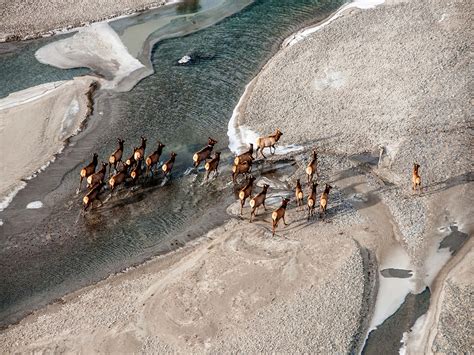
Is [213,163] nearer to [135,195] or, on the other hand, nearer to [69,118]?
[135,195]

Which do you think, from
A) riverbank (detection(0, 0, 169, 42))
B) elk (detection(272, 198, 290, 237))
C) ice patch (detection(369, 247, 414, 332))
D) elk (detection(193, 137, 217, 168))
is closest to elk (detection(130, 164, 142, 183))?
elk (detection(193, 137, 217, 168))

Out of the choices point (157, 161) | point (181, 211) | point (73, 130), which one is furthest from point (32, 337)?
point (73, 130)

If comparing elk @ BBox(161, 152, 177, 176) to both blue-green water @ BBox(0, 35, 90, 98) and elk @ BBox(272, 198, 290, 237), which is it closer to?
elk @ BBox(272, 198, 290, 237)

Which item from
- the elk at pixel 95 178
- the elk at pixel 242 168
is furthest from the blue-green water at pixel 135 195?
the elk at pixel 95 178

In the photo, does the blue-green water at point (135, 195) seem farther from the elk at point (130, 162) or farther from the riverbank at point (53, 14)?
the riverbank at point (53, 14)

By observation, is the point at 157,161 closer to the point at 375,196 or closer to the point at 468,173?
the point at 375,196

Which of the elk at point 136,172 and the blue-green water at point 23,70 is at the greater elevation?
the blue-green water at point 23,70
